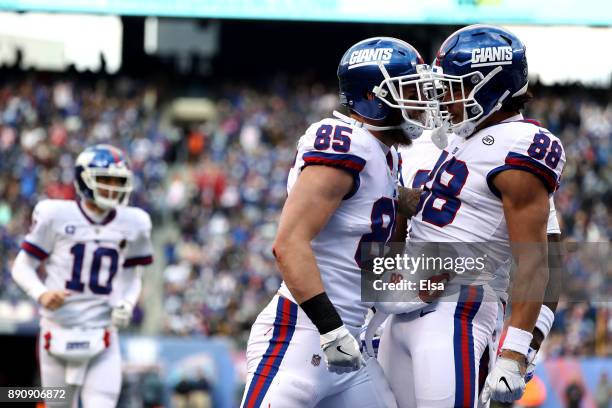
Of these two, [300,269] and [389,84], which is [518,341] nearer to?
[300,269]

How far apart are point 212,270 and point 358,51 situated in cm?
1194

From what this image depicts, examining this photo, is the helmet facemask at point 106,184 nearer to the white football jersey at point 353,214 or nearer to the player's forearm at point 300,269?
the white football jersey at point 353,214

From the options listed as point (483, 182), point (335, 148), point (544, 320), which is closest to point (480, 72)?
point (483, 182)

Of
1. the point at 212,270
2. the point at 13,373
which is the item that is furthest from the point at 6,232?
the point at 13,373

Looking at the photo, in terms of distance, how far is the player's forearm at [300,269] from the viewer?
3.61m

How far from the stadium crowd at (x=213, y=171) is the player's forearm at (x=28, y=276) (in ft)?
21.4

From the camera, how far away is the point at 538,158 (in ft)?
12.4

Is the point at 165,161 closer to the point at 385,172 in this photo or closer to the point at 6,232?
the point at 6,232

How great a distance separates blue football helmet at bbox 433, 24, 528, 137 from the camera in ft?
13.0

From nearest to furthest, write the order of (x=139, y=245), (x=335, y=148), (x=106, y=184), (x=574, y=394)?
(x=335, y=148), (x=106, y=184), (x=139, y=245), (x=574, y=394)

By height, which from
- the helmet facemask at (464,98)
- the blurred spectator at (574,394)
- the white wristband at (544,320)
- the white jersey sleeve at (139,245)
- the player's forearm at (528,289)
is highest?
the helmet facemask at (464,98)

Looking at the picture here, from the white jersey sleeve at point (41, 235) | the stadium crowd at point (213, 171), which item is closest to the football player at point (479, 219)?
the white jersey sleeve at point (41, 235)

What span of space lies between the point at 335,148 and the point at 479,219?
2.20 feet

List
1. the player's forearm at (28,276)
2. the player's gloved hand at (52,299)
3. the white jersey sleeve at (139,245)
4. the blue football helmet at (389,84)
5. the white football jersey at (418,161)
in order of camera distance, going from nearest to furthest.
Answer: the blue football helmet at (389,84)
the white football jersey at (418,161)
the player's gloved hand at (52,299)
the player's forearm at (28,276)
the white jersey sleeve at (139,245)
